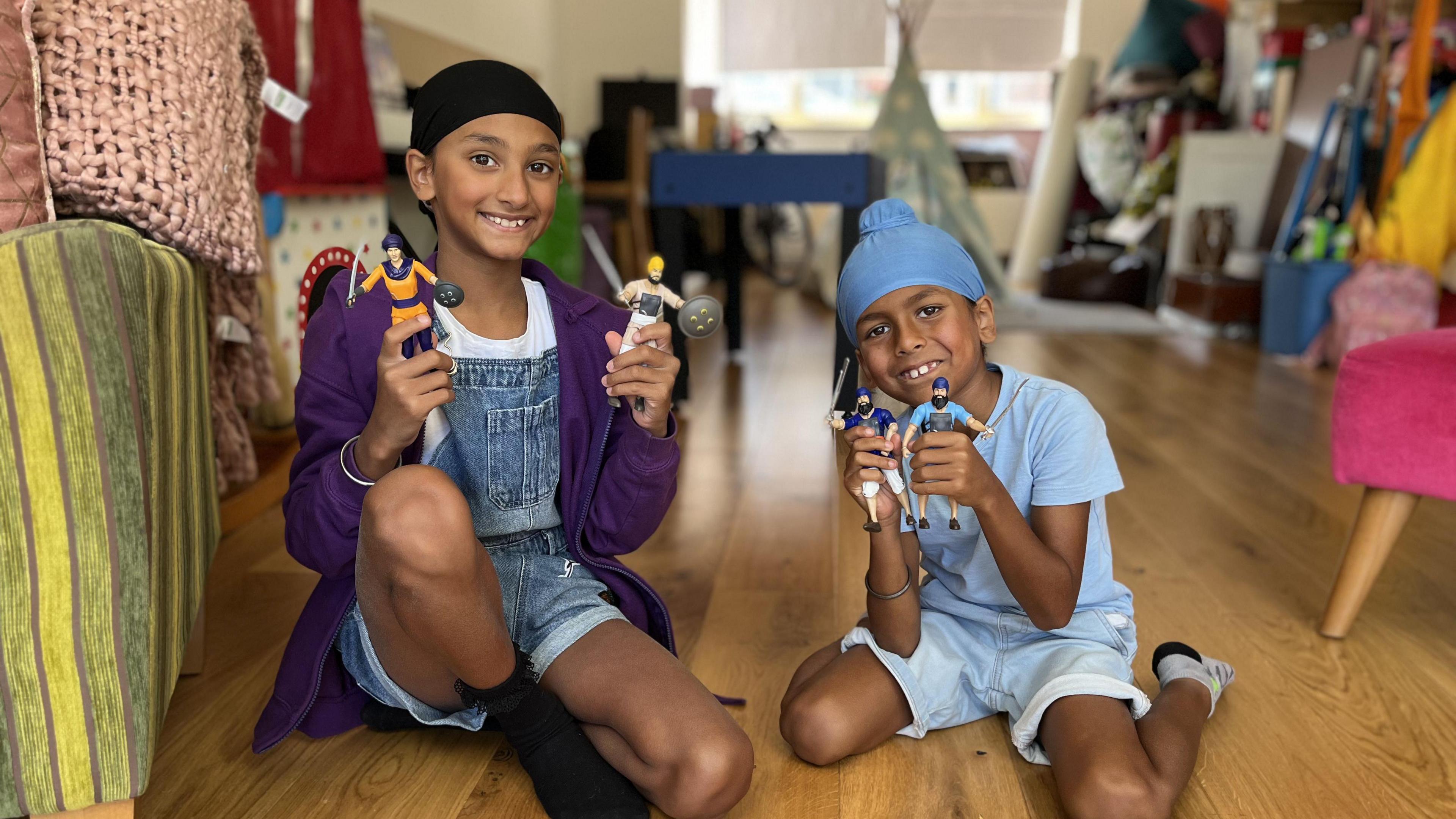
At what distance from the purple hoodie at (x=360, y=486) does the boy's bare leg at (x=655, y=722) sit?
0.12 meters

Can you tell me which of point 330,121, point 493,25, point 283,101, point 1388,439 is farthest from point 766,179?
point 493,25

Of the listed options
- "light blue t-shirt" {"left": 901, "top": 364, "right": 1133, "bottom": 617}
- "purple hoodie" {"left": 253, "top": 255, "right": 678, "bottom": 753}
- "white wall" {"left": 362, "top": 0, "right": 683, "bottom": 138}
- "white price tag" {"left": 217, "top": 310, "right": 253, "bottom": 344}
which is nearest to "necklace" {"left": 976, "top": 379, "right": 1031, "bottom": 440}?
"light blue t-shirt" {"left": 901, "top": 364, "right": 1133, "bottom": 617}

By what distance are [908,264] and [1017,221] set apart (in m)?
6.41

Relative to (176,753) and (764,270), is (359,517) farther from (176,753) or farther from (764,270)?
(764,270)

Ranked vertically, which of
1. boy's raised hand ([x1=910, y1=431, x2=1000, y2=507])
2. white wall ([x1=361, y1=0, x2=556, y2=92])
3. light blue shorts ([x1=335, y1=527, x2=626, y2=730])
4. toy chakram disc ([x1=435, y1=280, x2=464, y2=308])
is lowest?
light blue shorts ([x1=335, y1=527, x2=626, y2=730])

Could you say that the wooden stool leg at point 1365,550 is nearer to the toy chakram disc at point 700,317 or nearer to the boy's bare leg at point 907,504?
the boy's bare leg at point 907,504

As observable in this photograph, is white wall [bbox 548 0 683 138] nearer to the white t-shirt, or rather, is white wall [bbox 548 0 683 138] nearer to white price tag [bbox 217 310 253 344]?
white price tag [bbox 217 310 253 344]

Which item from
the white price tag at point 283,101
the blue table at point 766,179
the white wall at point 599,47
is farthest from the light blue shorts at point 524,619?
the white wall at point 599,47

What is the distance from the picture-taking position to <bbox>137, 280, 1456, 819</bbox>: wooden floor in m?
1.14

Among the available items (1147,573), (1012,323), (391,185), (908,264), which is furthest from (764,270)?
(908,264)

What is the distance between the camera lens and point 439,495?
3.21 feet

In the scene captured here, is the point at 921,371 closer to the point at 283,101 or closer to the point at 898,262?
the point at 898,262

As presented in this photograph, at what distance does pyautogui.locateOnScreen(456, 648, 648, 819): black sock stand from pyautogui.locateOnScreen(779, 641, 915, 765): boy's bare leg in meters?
0.20

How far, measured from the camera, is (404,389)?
978 mm
